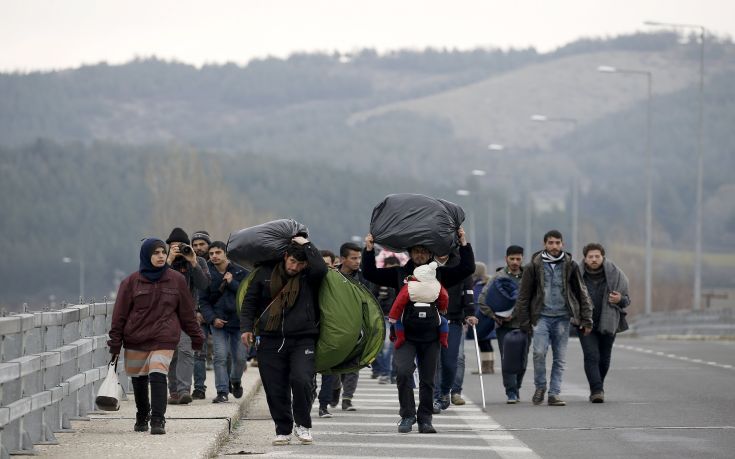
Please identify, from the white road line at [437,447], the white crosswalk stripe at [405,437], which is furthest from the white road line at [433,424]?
the white road line at [437,447]

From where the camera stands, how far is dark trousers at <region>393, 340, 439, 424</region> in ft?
53.7

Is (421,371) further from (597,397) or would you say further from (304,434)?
(597,397)

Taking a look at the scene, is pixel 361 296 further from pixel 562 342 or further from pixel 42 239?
pixel 42 239

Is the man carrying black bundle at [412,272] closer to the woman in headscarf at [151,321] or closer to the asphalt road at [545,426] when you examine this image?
the asphalt road at [545,426]

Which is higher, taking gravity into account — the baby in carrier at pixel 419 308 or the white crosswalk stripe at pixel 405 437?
the baby in carrier at pixel 419 308

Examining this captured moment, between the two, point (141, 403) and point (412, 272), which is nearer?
point (141, 403)

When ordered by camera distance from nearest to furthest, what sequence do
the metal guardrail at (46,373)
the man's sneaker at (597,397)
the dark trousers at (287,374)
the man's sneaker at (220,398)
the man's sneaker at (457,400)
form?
the metal guardrail at (46,373)
the dark trousers at (287,374)
the man's sneaker at (220,398)
the man's sneaker at (597,397)
the man's sneaker at (457,400)

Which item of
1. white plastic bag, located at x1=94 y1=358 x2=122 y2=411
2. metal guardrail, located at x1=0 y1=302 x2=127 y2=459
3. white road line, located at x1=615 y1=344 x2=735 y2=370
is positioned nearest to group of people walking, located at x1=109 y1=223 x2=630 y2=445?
white plastic bag, located at x1=94 y1=358 x2=122 y2=411

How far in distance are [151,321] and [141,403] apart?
0.79 meters

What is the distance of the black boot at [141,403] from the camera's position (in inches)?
615

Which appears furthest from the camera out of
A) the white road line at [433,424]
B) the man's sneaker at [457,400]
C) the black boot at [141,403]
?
the man's sneaker at [457,400]

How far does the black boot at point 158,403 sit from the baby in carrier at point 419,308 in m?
2.23

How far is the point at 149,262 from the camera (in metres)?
15.4

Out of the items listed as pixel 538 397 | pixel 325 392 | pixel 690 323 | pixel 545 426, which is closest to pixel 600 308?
pixel 538 397
